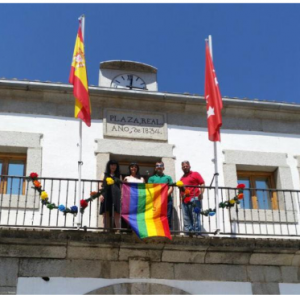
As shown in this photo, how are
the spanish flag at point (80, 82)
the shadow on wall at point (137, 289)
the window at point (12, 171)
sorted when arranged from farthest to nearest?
the window at point (12, 171), the spanish flag at point (80, 82), the shadow on wall at point (137, 289)

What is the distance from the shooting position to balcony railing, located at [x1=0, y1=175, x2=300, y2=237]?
10547 millimetres

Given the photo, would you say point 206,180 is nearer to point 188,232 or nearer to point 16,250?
point 188,232

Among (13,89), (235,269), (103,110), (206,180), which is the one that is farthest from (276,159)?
(13,89)

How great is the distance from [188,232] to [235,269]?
103 cm

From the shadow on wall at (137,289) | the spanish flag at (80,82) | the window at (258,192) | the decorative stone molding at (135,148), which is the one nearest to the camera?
the shadow on wall at (137,289)

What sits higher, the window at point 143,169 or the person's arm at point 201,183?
the window at point 143,169

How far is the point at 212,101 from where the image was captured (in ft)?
37.2

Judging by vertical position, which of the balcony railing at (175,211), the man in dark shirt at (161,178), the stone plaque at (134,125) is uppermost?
the stone plaque at (134,125)

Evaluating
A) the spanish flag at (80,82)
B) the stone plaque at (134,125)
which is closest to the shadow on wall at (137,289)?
the spanish flag at (80,82)

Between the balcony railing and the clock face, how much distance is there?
2509 mm

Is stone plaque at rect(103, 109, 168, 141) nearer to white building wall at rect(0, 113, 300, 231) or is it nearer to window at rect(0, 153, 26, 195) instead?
white building wall at rect(0, 113, 300, 231)

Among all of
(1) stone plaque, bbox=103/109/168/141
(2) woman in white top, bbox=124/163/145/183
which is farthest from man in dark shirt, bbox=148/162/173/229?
(1) stone plaque, bbox=103/109/168/141

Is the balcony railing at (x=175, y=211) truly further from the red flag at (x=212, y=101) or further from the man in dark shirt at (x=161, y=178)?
the red flag at (x=212, y=101)

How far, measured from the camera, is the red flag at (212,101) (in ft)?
36.1
